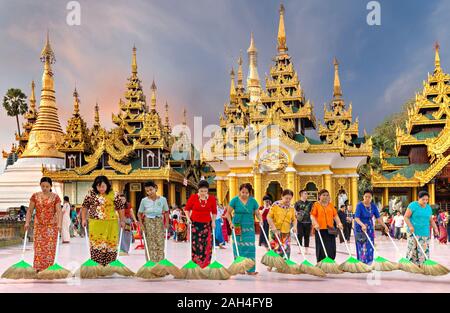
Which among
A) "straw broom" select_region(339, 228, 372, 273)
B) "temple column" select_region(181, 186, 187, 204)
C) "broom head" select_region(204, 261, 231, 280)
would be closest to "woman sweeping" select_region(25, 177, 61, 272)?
"broom head" select_region(204, 261, 231, 280)

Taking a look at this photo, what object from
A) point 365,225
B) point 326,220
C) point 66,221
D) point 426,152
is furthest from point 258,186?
point 326,220

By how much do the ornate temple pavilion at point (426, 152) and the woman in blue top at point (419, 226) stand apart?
1818cm

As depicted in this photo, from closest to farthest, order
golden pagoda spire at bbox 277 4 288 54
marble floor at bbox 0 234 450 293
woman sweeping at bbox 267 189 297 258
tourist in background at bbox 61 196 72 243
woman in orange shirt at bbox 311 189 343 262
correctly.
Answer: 1. marble floor at bbox 0 234 450 293
2. woman in orange shirt at bbox 311 189 343 262
3. woman sweeping at bbox 267 189 297 258
4. tourist in background at bbox 61 196 72 243
5. golden pagoda spire at bbox 277 4 288 54

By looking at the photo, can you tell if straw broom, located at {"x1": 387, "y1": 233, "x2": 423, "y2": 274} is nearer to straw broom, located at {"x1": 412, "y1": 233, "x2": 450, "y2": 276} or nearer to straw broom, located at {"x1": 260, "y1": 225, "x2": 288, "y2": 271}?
straw broom, located at {"x1": 412, "y1": 233, "x2": 450, "y2": 276}

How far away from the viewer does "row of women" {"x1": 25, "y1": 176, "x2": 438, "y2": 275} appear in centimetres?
822

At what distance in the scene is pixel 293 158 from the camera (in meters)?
24.9

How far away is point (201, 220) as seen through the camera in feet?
27.8

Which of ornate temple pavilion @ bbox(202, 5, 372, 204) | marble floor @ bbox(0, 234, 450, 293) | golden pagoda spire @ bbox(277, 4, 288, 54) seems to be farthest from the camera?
golden pagoda spire @ bbox(277, 4, 288, 54)

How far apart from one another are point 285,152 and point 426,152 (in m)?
8.74

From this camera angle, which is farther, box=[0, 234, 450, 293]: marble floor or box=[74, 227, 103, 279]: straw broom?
box=[74, 227, 103, 279]: straw broom

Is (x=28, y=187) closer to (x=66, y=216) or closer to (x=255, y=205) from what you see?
(x=66, y=216)

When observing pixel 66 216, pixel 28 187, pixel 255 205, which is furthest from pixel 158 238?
pixel 28 187

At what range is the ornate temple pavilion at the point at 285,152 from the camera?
25016mm

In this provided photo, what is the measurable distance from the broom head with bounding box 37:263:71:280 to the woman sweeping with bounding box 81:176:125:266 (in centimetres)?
52
